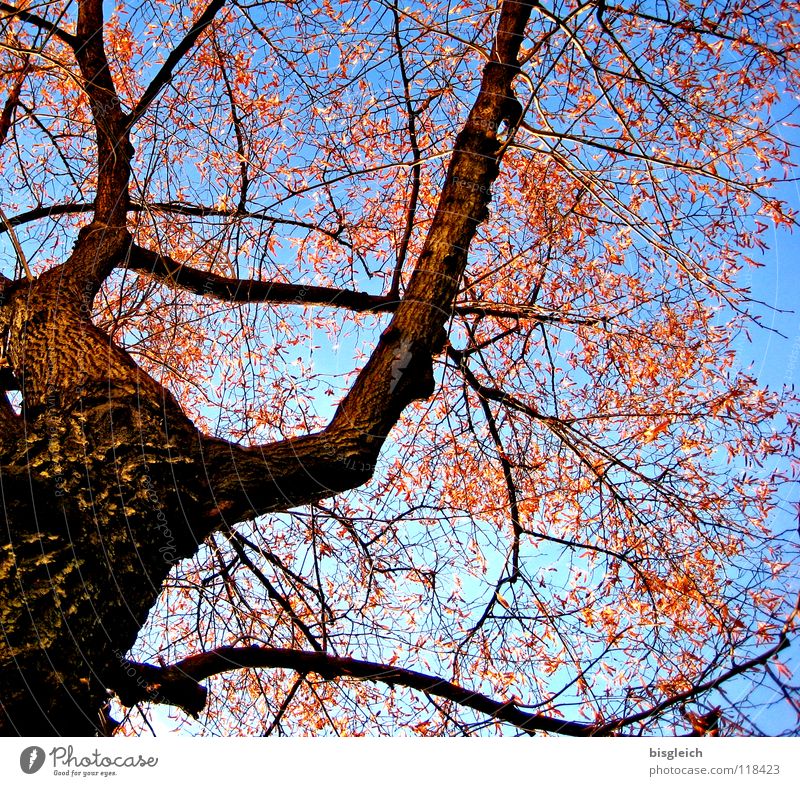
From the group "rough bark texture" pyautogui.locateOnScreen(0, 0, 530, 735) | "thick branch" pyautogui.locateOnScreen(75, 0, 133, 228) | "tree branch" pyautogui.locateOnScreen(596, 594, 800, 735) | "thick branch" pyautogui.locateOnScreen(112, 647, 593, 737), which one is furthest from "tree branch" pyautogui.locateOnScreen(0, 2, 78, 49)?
"tree branch" pyautogui.locateOnScreen(596, 594, 800, 735)

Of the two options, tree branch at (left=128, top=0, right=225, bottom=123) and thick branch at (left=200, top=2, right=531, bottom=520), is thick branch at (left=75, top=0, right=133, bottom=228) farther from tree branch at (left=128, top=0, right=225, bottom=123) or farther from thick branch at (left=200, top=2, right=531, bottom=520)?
thick branch at (left=200, top=2, right=531, bottom=520)

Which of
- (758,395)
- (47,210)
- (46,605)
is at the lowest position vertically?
(46,605)

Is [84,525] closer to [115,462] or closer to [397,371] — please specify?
[115,462]

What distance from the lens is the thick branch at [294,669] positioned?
2576 millimetres

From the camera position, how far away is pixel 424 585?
354cm

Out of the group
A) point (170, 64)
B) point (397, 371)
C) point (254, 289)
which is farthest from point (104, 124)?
point (397, 371)

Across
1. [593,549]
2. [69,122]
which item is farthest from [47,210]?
[593,549]

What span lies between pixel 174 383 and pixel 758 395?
3033mm
